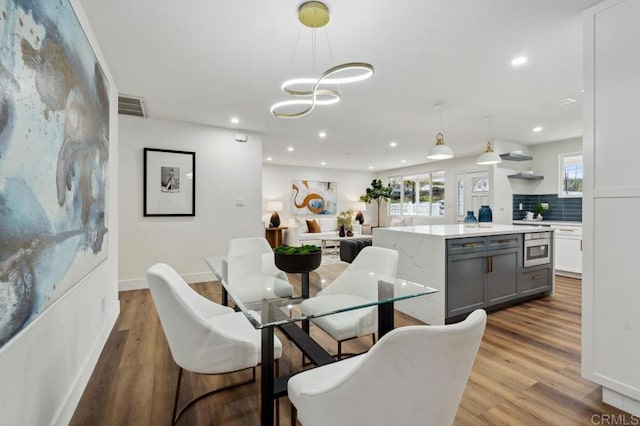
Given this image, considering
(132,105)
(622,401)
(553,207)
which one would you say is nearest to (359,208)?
(553,207)

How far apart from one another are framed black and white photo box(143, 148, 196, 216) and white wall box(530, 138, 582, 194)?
6.47 m

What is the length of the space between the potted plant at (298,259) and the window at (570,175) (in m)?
5.94

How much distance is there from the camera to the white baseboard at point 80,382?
1.57m

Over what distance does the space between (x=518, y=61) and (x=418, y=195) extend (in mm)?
6433

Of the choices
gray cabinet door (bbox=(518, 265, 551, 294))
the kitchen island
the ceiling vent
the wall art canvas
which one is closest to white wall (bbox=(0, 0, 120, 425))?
the ceiling vent

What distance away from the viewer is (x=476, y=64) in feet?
8.82

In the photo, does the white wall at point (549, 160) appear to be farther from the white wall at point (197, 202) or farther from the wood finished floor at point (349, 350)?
the white wall at point (197, 202)

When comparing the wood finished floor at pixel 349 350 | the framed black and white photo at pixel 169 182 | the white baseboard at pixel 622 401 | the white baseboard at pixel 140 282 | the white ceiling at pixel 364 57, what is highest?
the white ceiling at pixel 364 57

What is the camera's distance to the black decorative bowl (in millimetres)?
1741

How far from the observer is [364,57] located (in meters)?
2.55

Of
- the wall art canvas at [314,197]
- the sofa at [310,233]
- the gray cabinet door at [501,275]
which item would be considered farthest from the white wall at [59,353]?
the wall art canvas at [314,197]

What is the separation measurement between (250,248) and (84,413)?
169 cm

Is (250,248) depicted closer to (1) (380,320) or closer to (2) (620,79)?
(1) (380,320)

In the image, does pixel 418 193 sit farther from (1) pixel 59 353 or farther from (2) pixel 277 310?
(1) pixel 59 353
